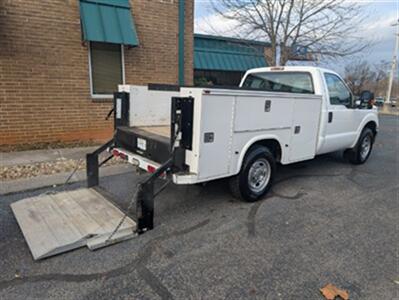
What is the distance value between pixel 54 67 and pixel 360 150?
7.28 meters

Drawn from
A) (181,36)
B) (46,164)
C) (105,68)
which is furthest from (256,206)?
(181,36)

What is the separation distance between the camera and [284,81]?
216 inches

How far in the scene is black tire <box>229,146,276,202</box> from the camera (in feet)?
13.1

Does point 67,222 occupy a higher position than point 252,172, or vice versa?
Result: point 252,172

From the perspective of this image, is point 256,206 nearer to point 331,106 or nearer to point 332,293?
point 332,293

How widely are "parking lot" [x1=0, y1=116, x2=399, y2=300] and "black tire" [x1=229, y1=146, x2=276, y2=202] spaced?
0.16 m

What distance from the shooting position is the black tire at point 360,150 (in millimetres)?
6422

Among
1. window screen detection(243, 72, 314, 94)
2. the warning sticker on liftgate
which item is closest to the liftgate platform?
the warning sticker on liftgate

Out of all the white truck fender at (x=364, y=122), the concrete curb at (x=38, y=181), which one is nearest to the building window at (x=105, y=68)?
the concrete curb at (x=38, y=181)

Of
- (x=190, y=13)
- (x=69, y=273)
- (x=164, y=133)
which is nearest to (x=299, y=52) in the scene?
(x=190, y=13)

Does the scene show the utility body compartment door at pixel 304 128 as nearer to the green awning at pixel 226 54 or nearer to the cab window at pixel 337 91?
the cab window at pixel 337 91

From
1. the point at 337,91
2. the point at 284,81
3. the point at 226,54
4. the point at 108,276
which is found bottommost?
the point at 108,276

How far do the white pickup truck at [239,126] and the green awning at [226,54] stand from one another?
629cm

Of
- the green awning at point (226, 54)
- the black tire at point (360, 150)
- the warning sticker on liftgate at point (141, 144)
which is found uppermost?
the green awning at point (226, 54)
